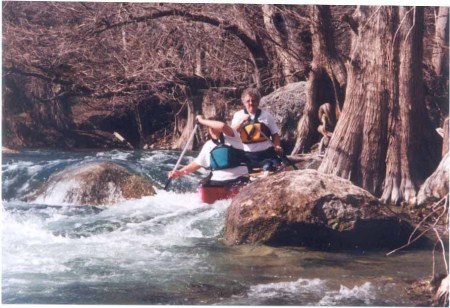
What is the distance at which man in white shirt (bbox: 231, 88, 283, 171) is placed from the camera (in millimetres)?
5180

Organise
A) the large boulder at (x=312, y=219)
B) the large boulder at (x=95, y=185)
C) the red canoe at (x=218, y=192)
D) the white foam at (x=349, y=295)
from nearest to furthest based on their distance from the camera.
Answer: the white foam at (x=349, y=295)
the large boulder at (x=312, y=219)
the red canoe at (x=218, y=192)
the large boulder at (x=95, y=185)

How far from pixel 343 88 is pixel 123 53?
5.82 ft

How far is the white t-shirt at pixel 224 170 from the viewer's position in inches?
204

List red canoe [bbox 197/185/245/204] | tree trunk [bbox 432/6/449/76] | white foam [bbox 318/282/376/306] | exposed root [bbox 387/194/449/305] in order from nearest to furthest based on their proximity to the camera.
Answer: white foam [bbox 318/282/376/306]
exposed root [bbox 387/194/449/305]
tree trunk [bbox 432/6/449/76]
red canoe [bbox 197/185/245/204]

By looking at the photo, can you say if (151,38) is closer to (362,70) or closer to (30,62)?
(30,62)

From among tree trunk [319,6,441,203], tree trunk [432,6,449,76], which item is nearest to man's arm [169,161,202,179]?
tree trunk [319,6,441,203]

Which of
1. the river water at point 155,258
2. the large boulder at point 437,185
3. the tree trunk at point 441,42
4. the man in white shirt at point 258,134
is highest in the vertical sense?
the tree trunk at point 441,42

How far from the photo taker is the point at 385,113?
5383mm

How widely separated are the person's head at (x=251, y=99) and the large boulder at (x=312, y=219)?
62 centimetres

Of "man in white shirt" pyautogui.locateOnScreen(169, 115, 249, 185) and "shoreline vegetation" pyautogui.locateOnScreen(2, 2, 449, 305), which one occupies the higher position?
"shoreline vegetation" pyautogui.locateOnScreen(2, 2, 449, 305)

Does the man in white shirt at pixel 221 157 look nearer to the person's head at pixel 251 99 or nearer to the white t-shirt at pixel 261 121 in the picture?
the white t-shirt at pixel 261 121

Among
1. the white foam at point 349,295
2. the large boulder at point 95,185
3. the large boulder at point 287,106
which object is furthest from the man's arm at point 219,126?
the white foam at point 349,295

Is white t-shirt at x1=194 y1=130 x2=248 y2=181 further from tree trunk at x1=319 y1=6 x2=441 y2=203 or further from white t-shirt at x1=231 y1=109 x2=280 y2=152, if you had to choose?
tree trunk at x1=319 y1=6 x2=441 y2=203

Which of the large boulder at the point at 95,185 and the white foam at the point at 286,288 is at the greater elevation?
the large boulder at the point at 95,185
